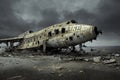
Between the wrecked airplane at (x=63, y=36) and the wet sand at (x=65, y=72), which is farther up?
the wrecked airplane at (x=63, y=36)

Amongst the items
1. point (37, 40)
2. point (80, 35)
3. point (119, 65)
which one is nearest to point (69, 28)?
point (80, 35)

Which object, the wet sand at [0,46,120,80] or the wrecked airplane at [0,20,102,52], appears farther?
the wrecked airplane at [0,20,102,52]

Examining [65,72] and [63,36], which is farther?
[63,36]

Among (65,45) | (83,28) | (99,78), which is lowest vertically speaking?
(99,78)

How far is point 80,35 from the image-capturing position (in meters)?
18.5

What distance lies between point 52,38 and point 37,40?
487 cm

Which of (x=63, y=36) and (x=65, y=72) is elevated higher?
(x=63, y=36)

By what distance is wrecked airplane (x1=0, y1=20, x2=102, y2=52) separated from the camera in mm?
17938

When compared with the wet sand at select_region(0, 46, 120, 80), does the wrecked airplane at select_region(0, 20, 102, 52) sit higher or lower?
higher

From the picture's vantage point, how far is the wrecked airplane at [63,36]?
17.9 meters

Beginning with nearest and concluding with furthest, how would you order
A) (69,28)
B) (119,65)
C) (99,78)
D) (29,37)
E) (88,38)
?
(99,78) < (119,65) < (88,38) < (69,28) < (29,37)

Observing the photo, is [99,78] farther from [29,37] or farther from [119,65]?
[29,37]

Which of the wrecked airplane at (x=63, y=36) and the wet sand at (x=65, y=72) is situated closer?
the wet sand at (x=65, y=72)

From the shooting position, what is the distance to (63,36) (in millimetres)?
21000
